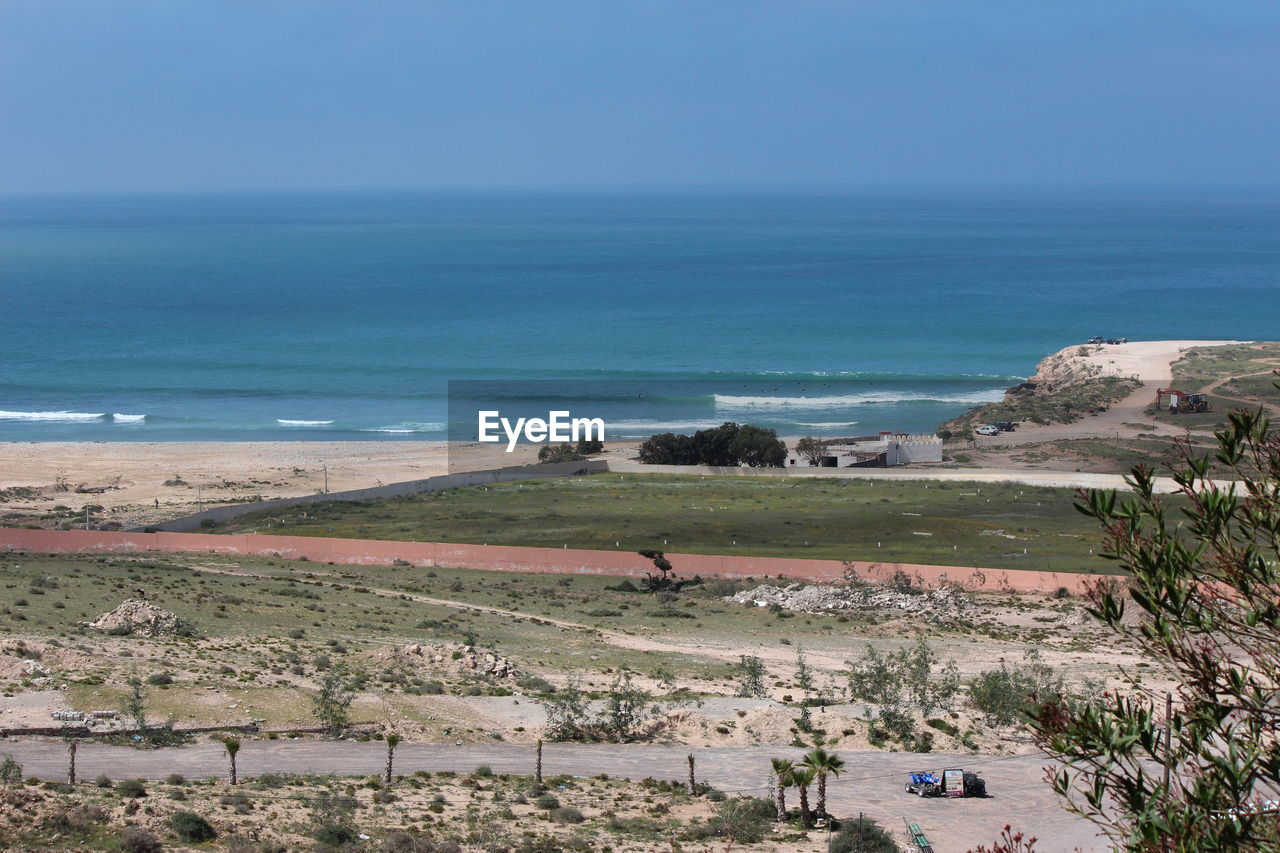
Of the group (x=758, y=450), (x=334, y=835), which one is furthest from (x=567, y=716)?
(x=758, y=450)

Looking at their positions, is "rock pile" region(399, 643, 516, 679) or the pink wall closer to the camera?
"rock pile" region(399, 643, 516, 679)

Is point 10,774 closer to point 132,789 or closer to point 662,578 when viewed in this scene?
point 132,789

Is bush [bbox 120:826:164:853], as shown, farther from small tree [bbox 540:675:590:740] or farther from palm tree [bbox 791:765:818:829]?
small tree [bbox 540:675:590:740]

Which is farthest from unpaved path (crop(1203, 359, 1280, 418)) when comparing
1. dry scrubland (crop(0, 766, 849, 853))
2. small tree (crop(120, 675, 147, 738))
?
small tree (crop(120, 675, 147, 738))

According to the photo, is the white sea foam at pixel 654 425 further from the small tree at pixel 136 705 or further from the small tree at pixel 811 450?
the small tree at pixel 136 705

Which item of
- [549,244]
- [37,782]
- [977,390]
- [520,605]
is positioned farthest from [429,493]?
[549,244]

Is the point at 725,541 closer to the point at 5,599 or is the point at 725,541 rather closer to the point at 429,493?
the point at 429,493

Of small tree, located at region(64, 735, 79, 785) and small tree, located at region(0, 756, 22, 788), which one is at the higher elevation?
small tree, located at region(0, 756, 22, 788)

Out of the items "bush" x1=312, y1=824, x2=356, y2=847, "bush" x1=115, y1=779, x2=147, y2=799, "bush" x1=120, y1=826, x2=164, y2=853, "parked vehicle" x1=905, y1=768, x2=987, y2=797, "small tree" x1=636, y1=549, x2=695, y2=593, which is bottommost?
"small tree" x1=636, y1=549, x2=695, y2=593

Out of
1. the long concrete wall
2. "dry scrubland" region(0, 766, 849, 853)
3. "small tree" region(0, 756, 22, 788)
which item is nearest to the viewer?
"dry scrubland" region(0, 766, 849, 853)
